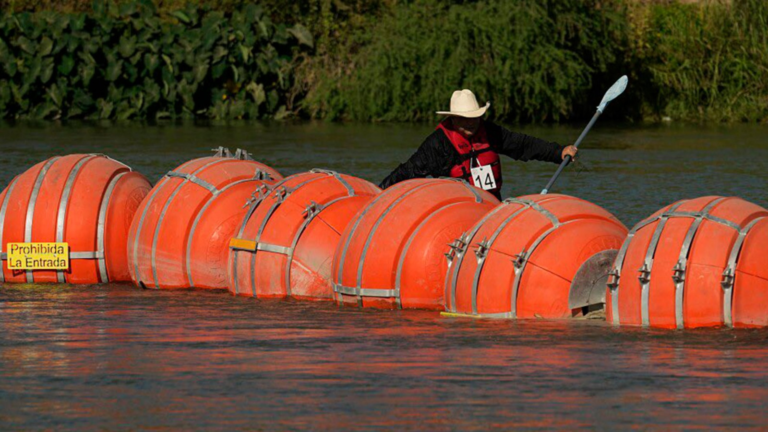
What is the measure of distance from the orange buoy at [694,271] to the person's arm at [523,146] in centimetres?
290

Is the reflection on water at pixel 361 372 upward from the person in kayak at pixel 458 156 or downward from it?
downward

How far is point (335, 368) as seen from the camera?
8.34 metres

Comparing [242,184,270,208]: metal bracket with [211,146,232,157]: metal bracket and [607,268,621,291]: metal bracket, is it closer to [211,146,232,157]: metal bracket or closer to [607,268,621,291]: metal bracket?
[211,146,232,157]: metal bracket

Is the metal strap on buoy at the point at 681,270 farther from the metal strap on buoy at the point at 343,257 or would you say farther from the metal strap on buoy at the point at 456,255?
the metal strap on buoy at the point at 343,257

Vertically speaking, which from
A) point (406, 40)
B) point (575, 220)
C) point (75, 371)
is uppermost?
point (406, 40)

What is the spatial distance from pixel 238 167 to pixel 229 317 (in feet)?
7.16

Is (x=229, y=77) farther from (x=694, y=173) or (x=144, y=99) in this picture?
(x=694, y=173)

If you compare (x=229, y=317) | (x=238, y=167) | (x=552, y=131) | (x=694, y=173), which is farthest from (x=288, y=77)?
(x=229, y=317)

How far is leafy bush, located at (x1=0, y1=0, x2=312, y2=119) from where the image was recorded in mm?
31938

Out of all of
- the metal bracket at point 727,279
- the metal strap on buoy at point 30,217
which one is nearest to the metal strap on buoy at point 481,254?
the metal bracket at point 727,279

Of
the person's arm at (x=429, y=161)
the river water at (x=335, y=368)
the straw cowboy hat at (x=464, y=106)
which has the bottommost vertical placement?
the river water at (x=335, y=368)

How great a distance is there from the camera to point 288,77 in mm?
32906

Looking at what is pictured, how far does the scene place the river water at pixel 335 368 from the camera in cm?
727

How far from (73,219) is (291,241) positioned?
6.53ft
